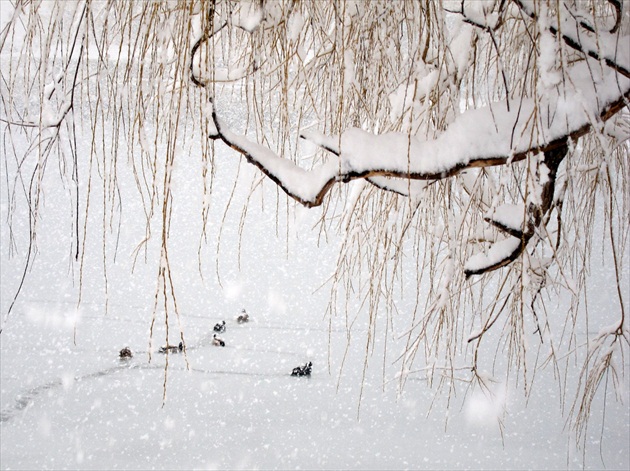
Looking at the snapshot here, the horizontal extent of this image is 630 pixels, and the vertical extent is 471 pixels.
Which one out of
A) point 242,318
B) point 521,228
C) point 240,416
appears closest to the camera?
point 521,228

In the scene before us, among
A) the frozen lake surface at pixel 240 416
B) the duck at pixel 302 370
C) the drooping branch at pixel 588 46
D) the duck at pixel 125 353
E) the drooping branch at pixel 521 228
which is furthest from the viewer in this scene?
the duck at pixel 125 353

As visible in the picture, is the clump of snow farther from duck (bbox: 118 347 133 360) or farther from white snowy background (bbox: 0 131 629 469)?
duck (bbox: 118 347 133 360)

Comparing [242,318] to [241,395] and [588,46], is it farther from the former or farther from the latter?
[588,46]

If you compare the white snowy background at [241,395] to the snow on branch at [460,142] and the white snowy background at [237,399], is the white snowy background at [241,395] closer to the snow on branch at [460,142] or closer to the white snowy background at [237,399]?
the white snowy background at [237,399]

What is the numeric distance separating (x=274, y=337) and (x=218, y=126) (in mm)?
3635

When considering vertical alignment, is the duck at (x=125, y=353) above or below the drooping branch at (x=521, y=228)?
below

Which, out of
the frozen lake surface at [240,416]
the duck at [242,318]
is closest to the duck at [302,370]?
the frozen lake surface at [240,416]

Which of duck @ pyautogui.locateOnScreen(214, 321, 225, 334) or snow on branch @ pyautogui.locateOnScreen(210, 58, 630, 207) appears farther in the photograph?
duck @ pyautogui.locateOnScreen(214, 321, 225, 334)

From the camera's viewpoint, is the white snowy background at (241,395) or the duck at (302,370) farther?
the duck at (302,370)

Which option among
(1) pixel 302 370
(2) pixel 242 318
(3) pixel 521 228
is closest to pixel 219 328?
(2) pixel 242 318

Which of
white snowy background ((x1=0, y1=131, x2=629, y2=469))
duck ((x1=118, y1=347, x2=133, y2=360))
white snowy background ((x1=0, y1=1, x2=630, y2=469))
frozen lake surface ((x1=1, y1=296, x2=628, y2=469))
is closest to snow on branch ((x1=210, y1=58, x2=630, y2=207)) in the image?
white snowy background ((x1=0, y1=1, x2=630, y2=469))

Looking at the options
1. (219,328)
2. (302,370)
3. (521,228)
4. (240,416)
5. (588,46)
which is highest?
(588,46)

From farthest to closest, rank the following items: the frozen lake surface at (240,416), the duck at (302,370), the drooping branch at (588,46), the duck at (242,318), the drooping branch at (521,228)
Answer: the duck at (242,318)
the duck at (302,370)
the frozen lake surface at (240,416)
the drooping branch at (521,228)
the drooping branch at (588,46)

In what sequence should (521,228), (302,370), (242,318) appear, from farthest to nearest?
(242,318) → (302,370) → (521,228)
